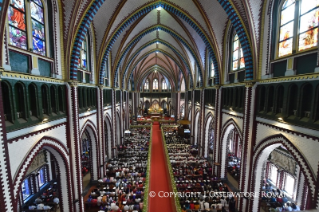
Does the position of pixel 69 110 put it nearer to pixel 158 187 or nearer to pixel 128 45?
pixel 158 187

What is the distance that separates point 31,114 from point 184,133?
2477cm

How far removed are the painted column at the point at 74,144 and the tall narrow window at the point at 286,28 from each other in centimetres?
1277

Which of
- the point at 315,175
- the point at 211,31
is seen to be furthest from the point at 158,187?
the point at 211,31

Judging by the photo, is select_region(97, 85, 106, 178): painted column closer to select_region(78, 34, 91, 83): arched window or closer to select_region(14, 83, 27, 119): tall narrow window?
select_region(78, 34, 91, 83): arched window

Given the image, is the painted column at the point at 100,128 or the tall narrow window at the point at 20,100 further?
the painted column at the point at 100,128

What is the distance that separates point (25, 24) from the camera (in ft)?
24.5

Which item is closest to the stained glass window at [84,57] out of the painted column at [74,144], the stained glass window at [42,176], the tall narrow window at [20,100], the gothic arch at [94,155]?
the painted column at [74,144]

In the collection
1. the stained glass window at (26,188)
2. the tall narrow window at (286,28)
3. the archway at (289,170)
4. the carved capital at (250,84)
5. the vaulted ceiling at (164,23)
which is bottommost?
the stained glass window at (26,188)

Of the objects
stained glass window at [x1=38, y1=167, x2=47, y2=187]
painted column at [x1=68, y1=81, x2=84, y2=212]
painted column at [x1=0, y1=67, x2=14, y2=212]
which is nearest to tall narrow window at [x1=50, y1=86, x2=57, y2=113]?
painted column at [x1=68, y1=81, x2=84, y2=212]

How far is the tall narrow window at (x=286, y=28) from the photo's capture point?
819 cm

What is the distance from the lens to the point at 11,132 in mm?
6238

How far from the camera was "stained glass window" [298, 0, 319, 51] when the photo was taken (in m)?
6.85

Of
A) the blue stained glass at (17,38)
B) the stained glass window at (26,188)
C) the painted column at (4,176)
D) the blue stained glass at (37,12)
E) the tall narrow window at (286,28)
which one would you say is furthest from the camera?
the stained glass window at (26,188)

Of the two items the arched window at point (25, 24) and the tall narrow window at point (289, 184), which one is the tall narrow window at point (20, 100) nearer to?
the arched window at point (25, 24)
